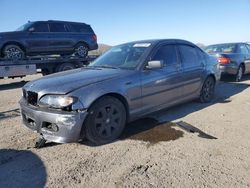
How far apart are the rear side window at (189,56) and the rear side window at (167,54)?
31 cm

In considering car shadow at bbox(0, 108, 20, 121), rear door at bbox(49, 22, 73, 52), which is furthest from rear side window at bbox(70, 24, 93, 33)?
car shadow at bbox(0, 108, 20, 121)

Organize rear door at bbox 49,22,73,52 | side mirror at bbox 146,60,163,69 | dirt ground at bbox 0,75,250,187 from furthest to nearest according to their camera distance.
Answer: rear door at bbox 49,22,73,52 < side mirror at bbox 146,60,163,69 < dirt ground at bbox 0,75,250,187

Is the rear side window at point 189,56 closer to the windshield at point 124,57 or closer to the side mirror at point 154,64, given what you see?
the windshield at point 124,57

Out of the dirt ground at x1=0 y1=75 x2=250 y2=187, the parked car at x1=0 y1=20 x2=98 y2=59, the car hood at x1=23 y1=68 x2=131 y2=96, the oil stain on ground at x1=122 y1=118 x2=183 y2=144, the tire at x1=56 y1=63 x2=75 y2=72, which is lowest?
the dirt ground at x1=0 y1=75 x2=250 y2=187

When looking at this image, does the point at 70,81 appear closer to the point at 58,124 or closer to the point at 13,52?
the point at 58,124

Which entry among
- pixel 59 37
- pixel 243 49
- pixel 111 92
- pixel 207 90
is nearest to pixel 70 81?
pixel 111 92

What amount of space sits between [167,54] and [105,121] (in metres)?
2.08

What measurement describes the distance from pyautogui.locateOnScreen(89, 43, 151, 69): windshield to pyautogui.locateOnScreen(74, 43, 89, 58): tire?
733cm

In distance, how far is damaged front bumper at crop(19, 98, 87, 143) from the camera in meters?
3.86

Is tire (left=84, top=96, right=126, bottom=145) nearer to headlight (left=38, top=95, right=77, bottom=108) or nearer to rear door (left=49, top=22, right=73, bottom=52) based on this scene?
headlight (left=38, top=95, right=77, bottom=108)

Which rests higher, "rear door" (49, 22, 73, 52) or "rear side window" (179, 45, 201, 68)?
"rear door" (49, 22, 73, 52)

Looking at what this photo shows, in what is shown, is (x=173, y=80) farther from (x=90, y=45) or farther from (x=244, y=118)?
(x=90, y=45)

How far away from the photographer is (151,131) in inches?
191

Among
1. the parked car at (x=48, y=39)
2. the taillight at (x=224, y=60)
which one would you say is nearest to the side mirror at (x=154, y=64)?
the taillight at (x=224, y=60)
